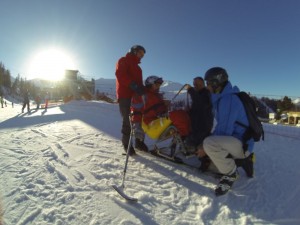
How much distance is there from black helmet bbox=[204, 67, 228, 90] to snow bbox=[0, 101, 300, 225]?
1.39 meters

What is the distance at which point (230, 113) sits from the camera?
3000mm

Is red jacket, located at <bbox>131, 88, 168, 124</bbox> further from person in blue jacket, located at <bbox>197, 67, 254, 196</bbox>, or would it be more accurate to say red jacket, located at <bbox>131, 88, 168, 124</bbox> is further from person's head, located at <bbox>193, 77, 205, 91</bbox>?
person in blue jacket, located at <bbox>197, 67, 254, 196</bbox>

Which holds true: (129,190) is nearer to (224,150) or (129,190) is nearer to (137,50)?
(224,150)

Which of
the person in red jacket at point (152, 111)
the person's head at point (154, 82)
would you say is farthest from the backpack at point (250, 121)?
the person's head at point (154, 82)

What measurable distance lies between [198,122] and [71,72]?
40307mm

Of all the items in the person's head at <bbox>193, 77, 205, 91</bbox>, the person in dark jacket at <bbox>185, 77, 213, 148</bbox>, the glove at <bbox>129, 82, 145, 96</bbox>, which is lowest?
the person in dark jacket at <bbox>185, 77, 213, 148</bbox>

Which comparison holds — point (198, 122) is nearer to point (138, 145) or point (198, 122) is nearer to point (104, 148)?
point (138, 145)

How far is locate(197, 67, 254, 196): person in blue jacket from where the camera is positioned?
9.89 feet

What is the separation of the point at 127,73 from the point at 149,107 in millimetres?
884

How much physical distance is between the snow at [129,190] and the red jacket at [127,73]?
124 cm

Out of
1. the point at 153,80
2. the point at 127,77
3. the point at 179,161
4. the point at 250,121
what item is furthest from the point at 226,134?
the point at 127,77

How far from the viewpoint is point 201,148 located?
336cm

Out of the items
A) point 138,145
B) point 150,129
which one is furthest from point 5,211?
point 138,145

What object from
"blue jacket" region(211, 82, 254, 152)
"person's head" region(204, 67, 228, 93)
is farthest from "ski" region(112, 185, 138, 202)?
"person's head" region(204, 67, 228, 93)
